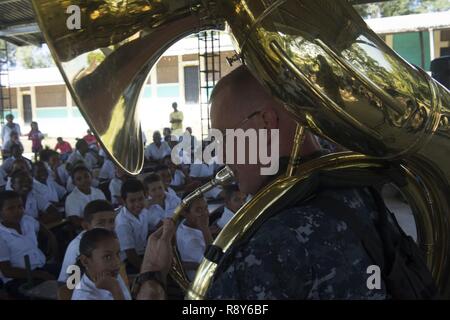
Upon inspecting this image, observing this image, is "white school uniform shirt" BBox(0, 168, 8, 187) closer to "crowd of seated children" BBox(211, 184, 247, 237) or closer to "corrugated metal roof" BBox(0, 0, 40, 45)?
"corrugated metal roof" BBox(0, 0, 40, 45)

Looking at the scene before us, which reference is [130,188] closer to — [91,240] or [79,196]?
[79,196]

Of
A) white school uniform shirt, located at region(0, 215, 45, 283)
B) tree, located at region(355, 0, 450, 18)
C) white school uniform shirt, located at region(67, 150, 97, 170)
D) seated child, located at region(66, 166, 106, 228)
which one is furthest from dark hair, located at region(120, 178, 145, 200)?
tree, located at region(355, 0, 450, 18)

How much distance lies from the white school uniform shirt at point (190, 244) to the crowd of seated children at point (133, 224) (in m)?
0.30

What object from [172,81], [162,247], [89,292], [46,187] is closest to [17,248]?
[89,292]

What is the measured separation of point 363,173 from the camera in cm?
93

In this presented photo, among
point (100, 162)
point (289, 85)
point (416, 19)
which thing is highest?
point (416, 19)

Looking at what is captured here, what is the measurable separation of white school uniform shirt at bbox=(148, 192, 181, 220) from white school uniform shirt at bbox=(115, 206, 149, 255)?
0.55 feet

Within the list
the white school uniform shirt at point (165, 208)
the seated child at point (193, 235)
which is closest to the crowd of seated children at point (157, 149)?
the white school uniform shirt at point (165, 208)

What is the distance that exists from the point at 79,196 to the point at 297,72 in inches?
136

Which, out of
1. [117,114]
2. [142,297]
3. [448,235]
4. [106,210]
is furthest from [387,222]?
[106,210]

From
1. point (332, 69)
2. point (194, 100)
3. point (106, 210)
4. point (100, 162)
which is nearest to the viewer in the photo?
point (332, 69)

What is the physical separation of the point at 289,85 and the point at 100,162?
691 centimetres

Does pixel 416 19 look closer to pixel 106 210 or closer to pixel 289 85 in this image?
pixel 106 210
